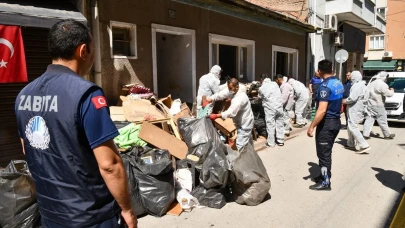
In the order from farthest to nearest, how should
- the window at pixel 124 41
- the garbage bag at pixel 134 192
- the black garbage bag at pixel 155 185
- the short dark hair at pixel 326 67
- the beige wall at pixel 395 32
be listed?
the beige wall at pixel 395 32 < the window at pixel 124 41 < the short dark hair at pixel 326 67 < the black garbage bag at pixel 155 185 < the garbage bag at pixel 134 192

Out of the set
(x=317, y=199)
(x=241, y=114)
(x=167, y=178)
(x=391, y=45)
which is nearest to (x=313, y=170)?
(x=317, y=199)

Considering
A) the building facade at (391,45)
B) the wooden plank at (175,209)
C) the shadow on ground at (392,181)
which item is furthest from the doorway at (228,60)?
the building facade at (391,45)

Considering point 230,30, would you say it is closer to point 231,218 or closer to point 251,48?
point 251,48

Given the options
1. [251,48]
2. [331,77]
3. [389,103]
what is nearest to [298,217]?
[331,77]

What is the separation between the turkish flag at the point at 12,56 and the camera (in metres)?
4.44

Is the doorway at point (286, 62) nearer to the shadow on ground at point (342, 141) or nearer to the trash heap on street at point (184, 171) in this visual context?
the shadow on ground at point (342, 141)

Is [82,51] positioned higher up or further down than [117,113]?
higher up

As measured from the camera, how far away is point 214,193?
4.18m

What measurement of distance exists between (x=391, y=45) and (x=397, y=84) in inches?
1191

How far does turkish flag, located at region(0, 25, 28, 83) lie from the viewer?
4.44 metres

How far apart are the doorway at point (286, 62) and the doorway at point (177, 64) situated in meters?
5.45

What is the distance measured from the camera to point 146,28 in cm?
686

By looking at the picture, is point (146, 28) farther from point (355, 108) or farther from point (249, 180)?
point (355, 108)

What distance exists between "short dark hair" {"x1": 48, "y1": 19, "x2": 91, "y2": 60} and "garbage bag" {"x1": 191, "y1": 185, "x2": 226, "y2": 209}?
2926mm
